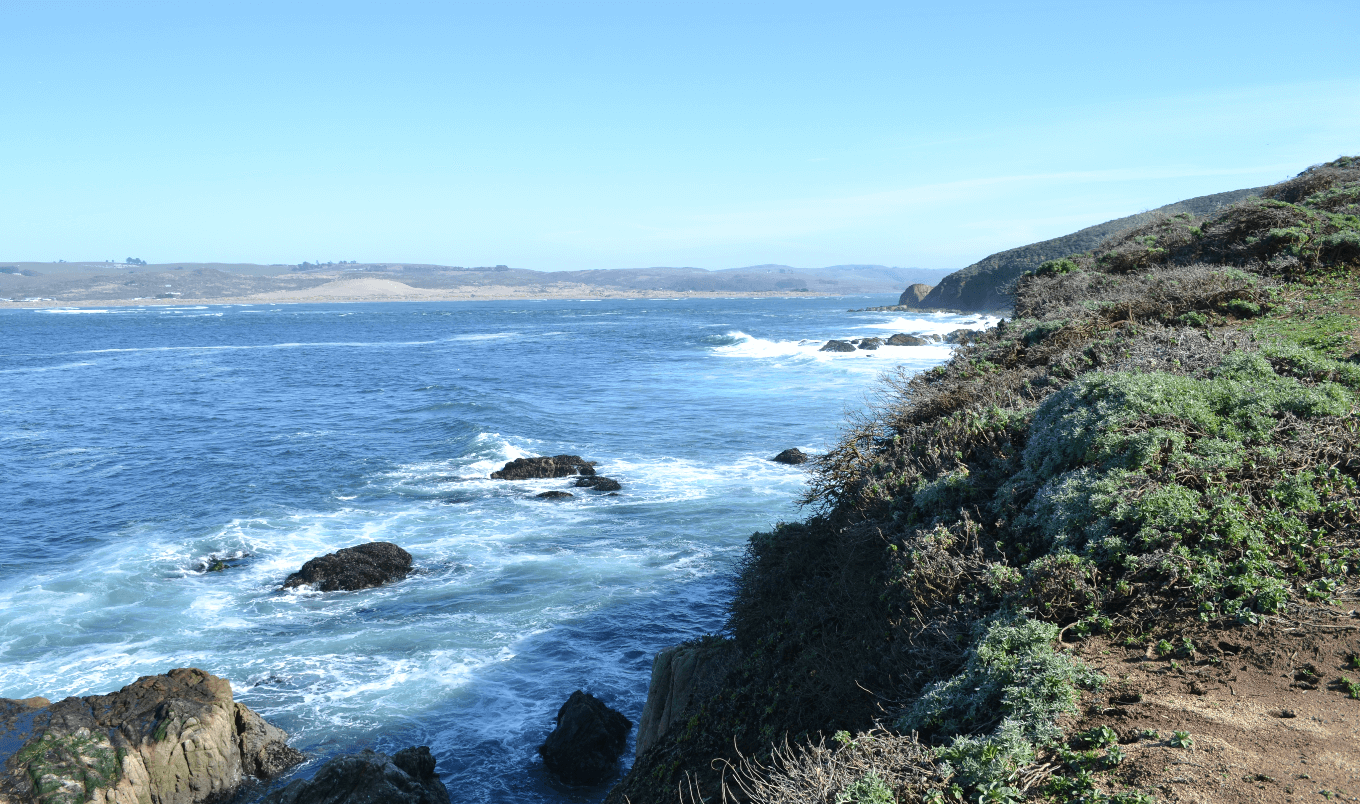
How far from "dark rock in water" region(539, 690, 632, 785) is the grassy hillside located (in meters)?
2.01

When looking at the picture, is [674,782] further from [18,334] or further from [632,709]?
[18,334]

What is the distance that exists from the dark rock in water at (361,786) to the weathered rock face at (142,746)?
3.74 ft

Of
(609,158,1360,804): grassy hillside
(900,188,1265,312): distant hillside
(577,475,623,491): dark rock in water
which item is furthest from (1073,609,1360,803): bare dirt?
(900,188,1265,312): distant hillside

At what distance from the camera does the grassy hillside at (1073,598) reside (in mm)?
4957

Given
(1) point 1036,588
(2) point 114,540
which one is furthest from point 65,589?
(1) point 1036,588

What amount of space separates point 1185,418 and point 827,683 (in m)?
4.34

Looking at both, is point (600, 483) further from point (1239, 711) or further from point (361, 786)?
point (1239, 711)

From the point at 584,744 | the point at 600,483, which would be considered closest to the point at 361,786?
the point at 584,744

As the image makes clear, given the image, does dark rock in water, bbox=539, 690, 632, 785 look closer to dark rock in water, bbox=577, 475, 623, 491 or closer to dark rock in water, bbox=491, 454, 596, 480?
dark rock in water, bbox=577, 475, 623, 491

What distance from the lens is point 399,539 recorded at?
1988cm

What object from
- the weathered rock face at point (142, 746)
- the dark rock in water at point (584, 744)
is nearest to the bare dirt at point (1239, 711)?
the dark rock in water at point (584, 744)

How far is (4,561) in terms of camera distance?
18.9 metres

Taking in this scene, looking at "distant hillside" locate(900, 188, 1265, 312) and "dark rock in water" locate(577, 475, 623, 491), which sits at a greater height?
"distant hillside" locate(900, 188, 1265, 312)

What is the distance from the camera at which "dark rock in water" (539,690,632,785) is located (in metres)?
11.2
